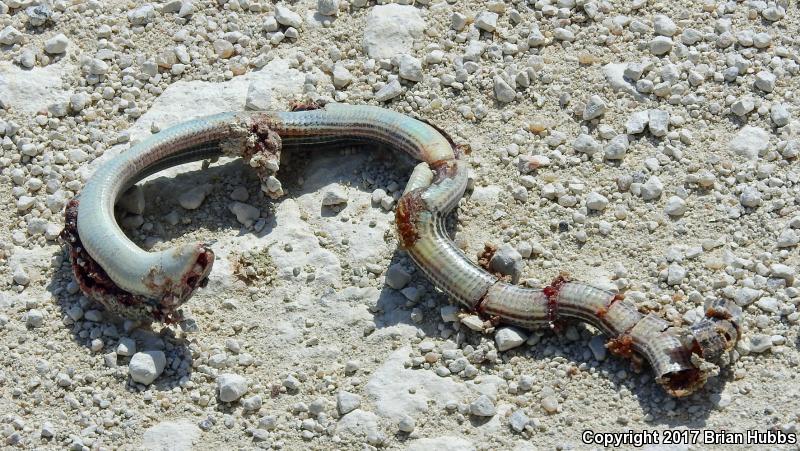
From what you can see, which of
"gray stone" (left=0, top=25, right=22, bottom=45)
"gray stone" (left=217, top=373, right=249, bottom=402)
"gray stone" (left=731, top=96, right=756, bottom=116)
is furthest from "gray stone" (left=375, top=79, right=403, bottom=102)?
"gray stone" (left=0, top=25, right=22, bottom=45)

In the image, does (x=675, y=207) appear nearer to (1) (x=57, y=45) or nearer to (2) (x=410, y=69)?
(2) (x=410, y=69)

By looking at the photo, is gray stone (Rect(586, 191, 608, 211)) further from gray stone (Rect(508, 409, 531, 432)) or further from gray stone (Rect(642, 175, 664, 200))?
gray stone (Rect(508, 409, 531, 432))

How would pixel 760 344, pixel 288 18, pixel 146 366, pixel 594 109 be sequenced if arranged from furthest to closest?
pixel 288 18 → pixel 594 109 → pixel 146 366 → pixel 760 344

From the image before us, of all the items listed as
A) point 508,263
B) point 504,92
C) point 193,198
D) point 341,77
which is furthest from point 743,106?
point 193,198

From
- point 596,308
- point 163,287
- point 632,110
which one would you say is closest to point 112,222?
point 163,287

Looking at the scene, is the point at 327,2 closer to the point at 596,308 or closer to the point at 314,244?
the point at 314,244

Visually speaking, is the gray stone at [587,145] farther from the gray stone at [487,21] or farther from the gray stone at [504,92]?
the gray stone at [487,21]

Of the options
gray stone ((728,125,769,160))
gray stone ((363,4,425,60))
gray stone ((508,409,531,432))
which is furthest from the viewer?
gray stone ((363,4,425,60))
